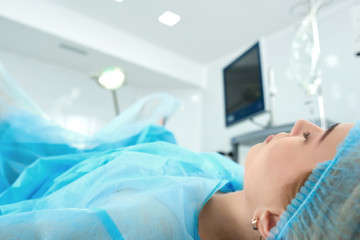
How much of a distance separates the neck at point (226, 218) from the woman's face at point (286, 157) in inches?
2.2

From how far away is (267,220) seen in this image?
0.48 meters

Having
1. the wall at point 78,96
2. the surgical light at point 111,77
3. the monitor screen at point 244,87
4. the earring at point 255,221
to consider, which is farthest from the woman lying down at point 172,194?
the wall at point 78,96

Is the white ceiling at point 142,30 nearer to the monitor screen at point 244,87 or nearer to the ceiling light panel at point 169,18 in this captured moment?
the ceiling light panel at point 169,18

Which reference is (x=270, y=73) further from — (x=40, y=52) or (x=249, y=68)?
(x=40, y=52)

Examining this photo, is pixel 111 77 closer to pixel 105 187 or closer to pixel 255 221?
pixel 105 187

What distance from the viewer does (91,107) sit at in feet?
9.31

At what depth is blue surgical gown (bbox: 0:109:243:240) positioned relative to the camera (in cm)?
43

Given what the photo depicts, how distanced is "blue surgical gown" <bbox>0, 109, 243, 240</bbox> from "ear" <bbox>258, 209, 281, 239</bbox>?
130mm

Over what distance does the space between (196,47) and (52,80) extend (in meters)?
1.78

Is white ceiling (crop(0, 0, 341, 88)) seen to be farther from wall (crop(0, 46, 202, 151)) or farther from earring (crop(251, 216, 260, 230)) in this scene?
earring (crop(251, 216, 260, 230))

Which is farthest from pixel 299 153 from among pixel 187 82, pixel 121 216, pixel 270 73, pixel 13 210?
pixel 187 82

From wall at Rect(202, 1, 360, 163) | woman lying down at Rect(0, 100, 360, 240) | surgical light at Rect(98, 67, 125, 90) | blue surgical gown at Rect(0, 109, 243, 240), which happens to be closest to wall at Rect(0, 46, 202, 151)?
wall at Rect(202, 1, 360, 163)

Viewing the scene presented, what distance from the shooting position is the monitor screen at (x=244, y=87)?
184cm

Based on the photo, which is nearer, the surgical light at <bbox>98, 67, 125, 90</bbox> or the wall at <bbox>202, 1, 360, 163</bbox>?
the surgical light at <bbox>98, 67, 125, 90</bbox>
